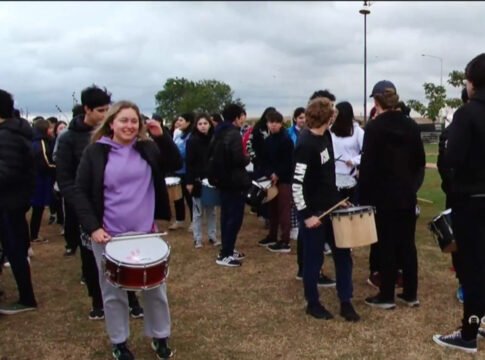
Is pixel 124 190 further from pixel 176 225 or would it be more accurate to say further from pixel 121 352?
pixel 176 225

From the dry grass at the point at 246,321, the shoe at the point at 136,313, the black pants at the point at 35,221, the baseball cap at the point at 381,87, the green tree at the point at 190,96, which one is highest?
the green tree at the point at 190,96

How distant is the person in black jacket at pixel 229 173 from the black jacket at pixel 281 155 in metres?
0.68

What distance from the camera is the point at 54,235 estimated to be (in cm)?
873

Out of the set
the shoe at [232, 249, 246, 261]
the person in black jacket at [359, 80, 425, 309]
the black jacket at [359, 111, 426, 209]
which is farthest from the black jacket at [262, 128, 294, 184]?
the black jacket at [359, 111, 426, 209]

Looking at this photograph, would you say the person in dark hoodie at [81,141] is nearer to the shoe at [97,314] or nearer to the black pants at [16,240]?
the shoe at [97,314]

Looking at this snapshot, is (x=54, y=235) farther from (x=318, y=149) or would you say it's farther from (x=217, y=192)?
(x=318, y=149)

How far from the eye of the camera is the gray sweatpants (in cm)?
375

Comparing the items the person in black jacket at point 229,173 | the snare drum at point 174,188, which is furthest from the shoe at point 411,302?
the snare drum at point 174,188

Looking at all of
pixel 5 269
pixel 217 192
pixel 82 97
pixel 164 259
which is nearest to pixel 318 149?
pixel 164 259

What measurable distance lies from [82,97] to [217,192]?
3191mm

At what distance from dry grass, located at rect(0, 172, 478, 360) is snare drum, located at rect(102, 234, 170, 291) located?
0.88 m

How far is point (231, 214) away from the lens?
6488 millimetres

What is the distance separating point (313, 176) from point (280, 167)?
8.39 feet

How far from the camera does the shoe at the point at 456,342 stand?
3.94 meters
